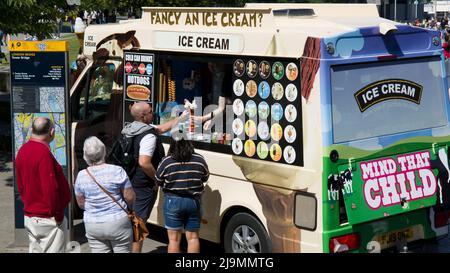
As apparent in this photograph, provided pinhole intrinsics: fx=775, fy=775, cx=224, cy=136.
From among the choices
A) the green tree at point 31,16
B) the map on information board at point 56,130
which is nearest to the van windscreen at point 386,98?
the map on information board at point 56,130

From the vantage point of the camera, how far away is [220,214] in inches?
299

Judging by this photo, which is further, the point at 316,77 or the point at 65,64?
the point at 65,64

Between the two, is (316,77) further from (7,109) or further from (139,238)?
(7,109)

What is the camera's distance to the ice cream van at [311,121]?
662 centimetres

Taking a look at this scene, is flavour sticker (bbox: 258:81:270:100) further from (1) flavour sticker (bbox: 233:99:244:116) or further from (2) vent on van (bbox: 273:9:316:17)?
(2) vent on van (bbox: 273:9:316:17)

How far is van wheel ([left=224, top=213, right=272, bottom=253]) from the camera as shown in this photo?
23.4ft

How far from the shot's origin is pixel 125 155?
751 centimetres

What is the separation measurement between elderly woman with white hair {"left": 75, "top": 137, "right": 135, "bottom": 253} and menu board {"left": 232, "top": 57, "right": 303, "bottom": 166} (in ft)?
4.64

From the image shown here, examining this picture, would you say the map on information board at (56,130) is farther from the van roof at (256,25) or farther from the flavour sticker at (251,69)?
the flavour sticker at (251,69)

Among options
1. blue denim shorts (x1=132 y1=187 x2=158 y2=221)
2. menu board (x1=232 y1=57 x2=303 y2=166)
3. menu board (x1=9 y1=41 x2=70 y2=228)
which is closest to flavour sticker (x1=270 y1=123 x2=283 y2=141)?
menu board (x1=232 y1=57 x2=303 y2=166)

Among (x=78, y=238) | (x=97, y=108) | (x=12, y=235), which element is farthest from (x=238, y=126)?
(x=12, y=235)

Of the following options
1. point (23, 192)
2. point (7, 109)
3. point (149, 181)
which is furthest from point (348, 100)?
point (7, 109)

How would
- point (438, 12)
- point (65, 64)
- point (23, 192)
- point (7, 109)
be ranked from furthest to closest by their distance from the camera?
1. point (438, 12)
2. point (7, 109)
3. point (65, 64)
4. point (23, 192)

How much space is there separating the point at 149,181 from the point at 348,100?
2.13 meters
